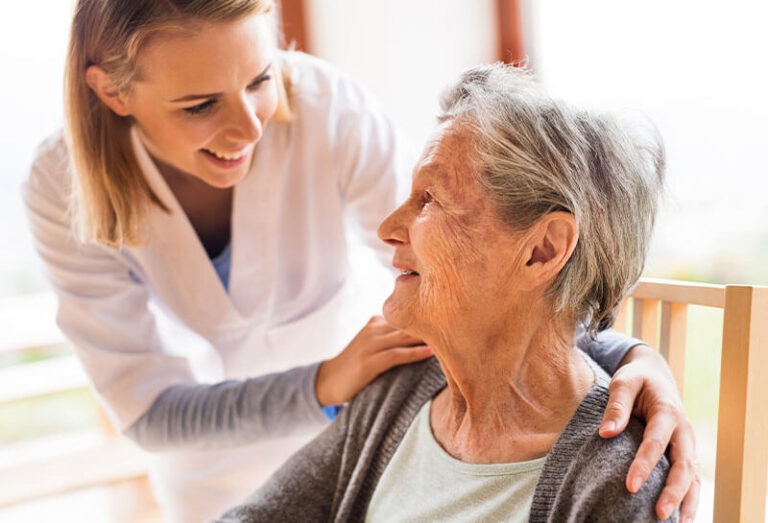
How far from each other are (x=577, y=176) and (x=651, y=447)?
0.38 m

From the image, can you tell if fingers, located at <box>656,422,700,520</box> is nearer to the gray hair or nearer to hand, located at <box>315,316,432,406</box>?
the gray hair

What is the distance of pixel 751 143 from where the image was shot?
93.4 inches

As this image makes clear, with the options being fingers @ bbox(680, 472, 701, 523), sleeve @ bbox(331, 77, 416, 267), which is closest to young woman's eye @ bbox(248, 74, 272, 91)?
sleeve @ bbox(331, 77, 416, 267)

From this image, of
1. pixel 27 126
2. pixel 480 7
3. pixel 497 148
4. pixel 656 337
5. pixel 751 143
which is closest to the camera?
pixel 497 148

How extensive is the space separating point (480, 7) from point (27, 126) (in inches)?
75.8

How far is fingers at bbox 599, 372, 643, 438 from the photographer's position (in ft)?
3.31

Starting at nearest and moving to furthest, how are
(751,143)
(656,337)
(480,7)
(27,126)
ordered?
(656,337)
(751,143)
(27,126)
(480,7)

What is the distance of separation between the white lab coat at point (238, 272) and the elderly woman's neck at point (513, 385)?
0.50m

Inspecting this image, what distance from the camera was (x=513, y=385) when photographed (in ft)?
3.92

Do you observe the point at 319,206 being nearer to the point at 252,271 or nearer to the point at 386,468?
the point at 252,271

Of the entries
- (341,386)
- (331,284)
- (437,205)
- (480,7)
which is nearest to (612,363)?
(437,205)

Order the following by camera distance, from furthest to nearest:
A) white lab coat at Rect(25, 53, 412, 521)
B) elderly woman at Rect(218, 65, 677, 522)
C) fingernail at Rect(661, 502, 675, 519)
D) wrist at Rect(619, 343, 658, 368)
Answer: white lab coat at Rect(25, 53, 412, 521) < wrist at Rect(619, 343, 658, 368) < elderly woman at Rect(218, 65, 677, 522) < fingernail at Rect(661, 502, 675, 519)

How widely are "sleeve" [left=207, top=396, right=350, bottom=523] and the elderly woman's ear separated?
50cm

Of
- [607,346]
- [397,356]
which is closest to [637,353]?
[607,346]
